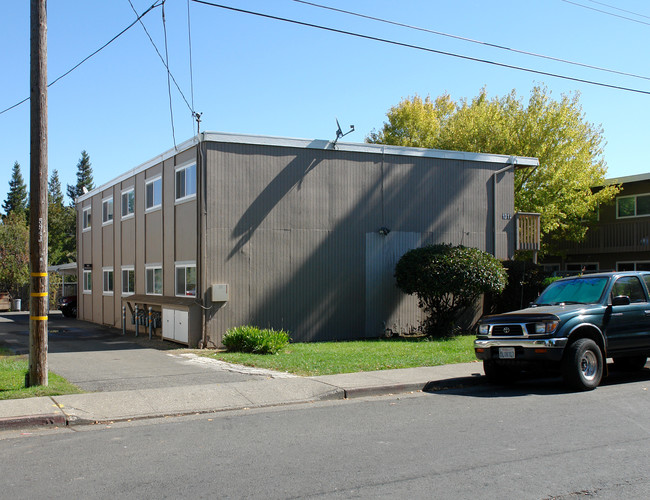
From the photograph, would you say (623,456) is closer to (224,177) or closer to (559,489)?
(559,489)

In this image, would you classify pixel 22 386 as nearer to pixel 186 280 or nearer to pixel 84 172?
pixel 186 280

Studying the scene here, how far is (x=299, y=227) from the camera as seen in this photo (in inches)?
719

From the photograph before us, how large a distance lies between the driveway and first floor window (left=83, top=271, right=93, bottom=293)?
8424mm

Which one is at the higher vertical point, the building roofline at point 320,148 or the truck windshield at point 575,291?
the building roofline at point 320,148

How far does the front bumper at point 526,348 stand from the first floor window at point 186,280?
930 centimetres

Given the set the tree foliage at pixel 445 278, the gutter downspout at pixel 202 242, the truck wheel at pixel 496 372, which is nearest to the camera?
the truck wheel at pixel 496 372

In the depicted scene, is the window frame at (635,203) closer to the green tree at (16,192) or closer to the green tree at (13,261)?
the green tree at (13,261)

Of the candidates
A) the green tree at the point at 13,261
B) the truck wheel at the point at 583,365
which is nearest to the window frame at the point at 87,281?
the green tree at the point at 13,261

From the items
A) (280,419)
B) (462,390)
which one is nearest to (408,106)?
(462,390)

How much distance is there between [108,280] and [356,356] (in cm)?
1587

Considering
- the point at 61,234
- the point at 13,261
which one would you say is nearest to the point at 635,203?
the point at 13,261

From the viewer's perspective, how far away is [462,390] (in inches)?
430

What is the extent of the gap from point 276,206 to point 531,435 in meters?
11.8

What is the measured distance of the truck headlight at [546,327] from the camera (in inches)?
401
